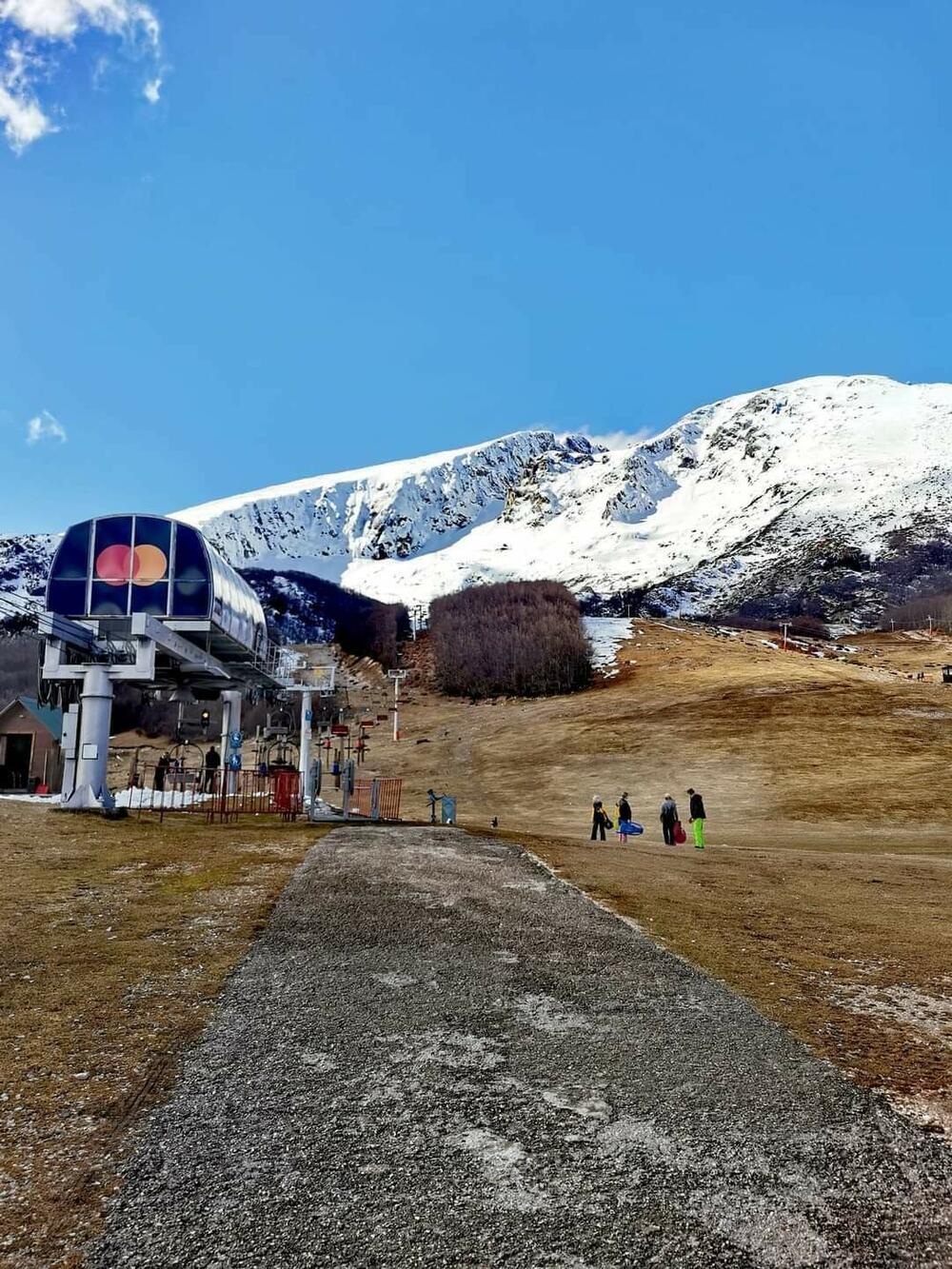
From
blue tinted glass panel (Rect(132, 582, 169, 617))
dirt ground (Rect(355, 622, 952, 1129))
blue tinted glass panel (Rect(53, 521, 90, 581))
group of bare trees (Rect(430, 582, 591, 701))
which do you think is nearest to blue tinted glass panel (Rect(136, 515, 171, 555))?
blue tinted glass panel (Rect(132, 582, 169, 617))

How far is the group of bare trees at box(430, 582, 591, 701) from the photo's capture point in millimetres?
90125

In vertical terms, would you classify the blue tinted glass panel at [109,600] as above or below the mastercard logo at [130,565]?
below

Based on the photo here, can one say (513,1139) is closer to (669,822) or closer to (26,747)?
(669,822)

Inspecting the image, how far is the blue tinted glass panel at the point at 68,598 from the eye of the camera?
25594 mm

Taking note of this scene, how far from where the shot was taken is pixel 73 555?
2588cm

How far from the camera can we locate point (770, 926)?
11008 millimetres

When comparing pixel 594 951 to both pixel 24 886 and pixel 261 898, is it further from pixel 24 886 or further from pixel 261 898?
pixel 24 886

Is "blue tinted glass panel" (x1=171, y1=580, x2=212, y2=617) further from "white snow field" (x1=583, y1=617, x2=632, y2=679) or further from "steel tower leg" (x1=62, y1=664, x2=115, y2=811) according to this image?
"white snow field" (x1=583, y1=617, x2=632, y2=679)

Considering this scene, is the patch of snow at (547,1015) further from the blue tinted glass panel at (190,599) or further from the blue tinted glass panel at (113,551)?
the blue tinted glass panel at (113,551)

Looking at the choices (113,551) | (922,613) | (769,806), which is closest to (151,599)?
(113,551)

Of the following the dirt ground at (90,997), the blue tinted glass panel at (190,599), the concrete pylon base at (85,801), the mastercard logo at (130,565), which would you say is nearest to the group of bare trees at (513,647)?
the blue tinted glass panel at (190,599)

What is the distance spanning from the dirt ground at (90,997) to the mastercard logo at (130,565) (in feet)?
39.8

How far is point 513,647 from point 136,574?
235ft

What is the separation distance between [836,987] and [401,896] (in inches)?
238
